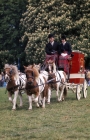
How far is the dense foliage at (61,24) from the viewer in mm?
38000

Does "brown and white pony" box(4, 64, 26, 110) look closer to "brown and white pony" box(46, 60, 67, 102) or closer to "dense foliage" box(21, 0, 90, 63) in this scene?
"brown and white pony" box(46, 60, 67, 102)

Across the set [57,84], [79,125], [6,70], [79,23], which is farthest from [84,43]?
[79,125]

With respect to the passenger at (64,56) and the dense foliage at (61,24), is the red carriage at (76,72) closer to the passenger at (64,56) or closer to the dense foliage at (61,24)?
the passenger at (64,56)

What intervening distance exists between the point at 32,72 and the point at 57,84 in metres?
3.34

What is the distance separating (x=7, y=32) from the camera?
1953 inches

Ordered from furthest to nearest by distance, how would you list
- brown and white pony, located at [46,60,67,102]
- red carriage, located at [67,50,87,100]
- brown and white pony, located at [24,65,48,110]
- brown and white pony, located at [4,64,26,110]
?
red carriage, located at [67,50,87,100], brown and white pony, located at [46,60,67,102], brown and white pony, located at [4,64,26,110], brown and white pony, located at [24,65,48,110]

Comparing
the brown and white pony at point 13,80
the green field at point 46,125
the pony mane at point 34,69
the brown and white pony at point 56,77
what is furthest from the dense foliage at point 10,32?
the green field at point 46,125

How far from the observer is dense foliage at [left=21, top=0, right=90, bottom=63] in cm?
3800

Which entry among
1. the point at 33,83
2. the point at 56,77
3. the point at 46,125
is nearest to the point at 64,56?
the point at 56,77

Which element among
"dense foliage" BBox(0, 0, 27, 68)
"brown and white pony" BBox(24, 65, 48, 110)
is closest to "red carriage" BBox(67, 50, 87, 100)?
"brown and white pony" BBox(24, 65, 48, 110)

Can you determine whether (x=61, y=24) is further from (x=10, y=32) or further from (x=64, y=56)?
(x=64, y=56)

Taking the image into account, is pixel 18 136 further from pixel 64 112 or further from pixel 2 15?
pixel 2 15

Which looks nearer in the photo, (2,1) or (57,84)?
(57,84)

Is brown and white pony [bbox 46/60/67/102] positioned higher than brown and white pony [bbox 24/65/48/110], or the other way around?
brown and white pony [bbox 24/65/48/110]
